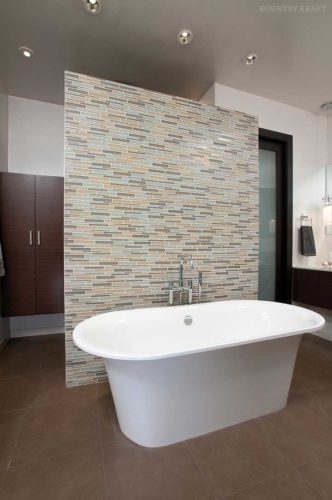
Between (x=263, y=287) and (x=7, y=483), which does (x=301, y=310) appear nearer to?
(x=263, y=287)

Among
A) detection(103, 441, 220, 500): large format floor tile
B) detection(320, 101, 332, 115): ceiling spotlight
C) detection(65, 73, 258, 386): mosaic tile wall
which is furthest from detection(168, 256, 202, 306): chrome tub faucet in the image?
detection(320, 101, 332, 115): ceiling spotlight

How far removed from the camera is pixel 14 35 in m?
1.95

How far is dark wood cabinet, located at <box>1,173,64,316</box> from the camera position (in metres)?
2.60

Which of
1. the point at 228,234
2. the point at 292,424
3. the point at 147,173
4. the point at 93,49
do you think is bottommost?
the point at 292,424

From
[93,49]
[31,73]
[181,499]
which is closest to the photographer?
[181,499]

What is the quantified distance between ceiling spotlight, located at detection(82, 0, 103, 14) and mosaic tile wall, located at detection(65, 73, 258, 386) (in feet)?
1.35

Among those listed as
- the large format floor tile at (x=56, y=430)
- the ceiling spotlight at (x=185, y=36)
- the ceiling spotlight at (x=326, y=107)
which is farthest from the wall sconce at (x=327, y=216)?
the large format floor tile at (x=56, y=430)

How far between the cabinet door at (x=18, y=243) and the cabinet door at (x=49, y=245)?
2.4 inches

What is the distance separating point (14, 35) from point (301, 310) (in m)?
3.26

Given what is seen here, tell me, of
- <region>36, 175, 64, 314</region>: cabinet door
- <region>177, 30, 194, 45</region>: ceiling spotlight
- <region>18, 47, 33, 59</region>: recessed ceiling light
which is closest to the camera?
<region>177, 30, 194, 45</region>: ceiling spotlight

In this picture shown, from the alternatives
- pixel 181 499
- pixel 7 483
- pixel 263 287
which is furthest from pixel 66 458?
pixel 263 287

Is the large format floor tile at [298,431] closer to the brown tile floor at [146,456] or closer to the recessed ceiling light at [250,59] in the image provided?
the brown tile floor at [146,456]

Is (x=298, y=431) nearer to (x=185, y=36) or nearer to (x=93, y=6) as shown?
(x=185, y=36)

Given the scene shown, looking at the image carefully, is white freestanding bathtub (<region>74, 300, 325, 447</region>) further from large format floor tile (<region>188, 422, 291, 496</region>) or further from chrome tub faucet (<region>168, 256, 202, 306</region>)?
chrome tub faucet (<region>168, 256, 202, 306</region>)
